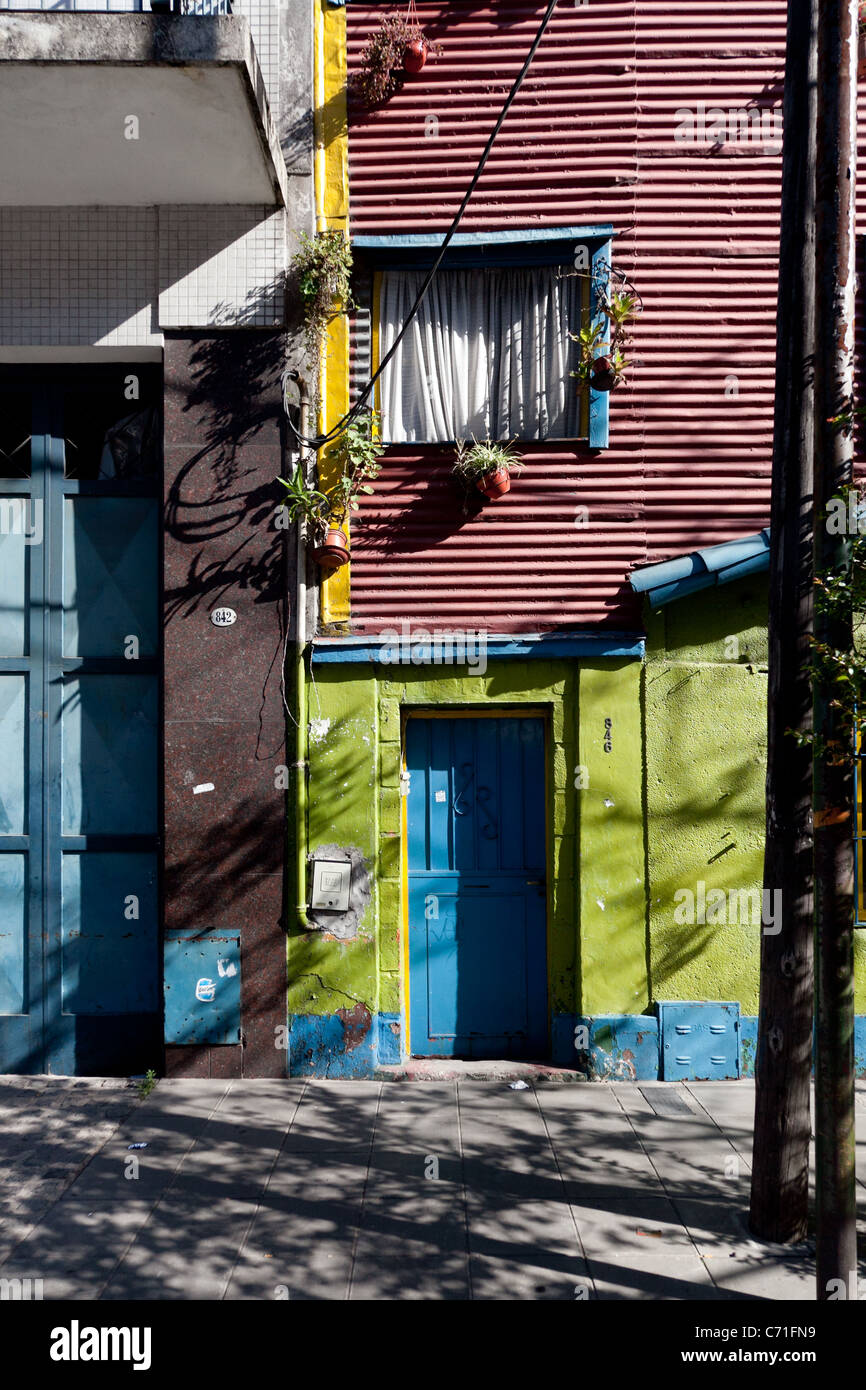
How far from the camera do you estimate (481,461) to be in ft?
22.4

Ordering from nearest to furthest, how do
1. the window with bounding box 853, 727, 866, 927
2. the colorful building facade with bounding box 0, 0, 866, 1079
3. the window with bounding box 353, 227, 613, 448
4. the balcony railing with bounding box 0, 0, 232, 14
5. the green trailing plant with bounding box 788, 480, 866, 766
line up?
the green trailing plant with bounding box 788, 480, 866, 766
the balcony railing with bounding box 0, 0, 232, 14
the colorful building facade with bounding box 0, 0, 866, 1079
the window with bounding box 853, 727, 866, 927
the window with bounding box 353, 227, 613, 448

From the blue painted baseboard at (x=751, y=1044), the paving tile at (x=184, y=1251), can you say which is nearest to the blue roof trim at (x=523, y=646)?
the blue painted baseboard at (x=751, y=1044)

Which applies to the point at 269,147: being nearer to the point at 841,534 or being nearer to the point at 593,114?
the point at 593,114

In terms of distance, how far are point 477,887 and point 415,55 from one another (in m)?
6.22

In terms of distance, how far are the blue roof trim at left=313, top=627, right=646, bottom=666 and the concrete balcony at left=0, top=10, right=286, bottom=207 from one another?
3.28 meters

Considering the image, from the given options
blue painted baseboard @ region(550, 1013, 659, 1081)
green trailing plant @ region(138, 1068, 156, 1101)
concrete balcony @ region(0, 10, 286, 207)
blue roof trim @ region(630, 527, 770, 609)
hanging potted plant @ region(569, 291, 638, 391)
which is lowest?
green trailing plant @ region(138, 1068, 156, 1101)

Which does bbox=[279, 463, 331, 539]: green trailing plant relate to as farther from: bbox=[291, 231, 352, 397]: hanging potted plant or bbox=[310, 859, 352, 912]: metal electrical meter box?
bbox=[310, 859, 352, 912]: metal electrical meter box

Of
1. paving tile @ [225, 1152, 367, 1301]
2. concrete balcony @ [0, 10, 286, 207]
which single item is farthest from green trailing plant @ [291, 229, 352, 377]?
paving tile @ [225, 1152, 367, 1301]

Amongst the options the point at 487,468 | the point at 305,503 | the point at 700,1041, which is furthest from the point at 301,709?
the point at 700,1041

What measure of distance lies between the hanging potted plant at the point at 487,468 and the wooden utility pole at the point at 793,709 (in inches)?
94.3

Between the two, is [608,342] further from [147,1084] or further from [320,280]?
[147,1084]

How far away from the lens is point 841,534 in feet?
13.9

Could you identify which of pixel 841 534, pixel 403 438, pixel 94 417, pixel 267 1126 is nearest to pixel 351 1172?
pixel 267 1126

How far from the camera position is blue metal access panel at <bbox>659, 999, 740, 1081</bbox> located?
22.1 feet
